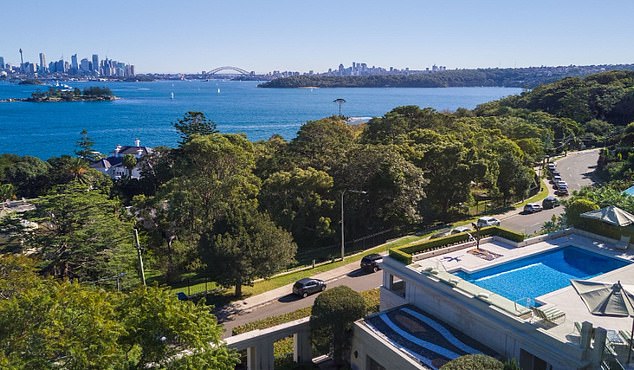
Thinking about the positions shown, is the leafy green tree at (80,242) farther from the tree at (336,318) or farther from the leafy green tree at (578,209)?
the leafy green tree at (578,209)

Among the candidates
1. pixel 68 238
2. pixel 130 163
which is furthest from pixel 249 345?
pixel 130 163

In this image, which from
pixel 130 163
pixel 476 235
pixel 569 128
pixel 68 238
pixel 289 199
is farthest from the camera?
pixel 569 128

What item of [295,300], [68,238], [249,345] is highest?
[68,238]

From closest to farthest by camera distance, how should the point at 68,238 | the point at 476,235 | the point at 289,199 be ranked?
the point at 476,235
the point at 68,238
the point at 289,199

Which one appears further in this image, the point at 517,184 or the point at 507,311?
the point at 517,184

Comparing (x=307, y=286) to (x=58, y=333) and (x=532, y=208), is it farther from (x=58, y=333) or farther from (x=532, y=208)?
(x=532, y=208)

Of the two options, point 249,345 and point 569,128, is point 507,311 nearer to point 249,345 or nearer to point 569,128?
point 249,345
